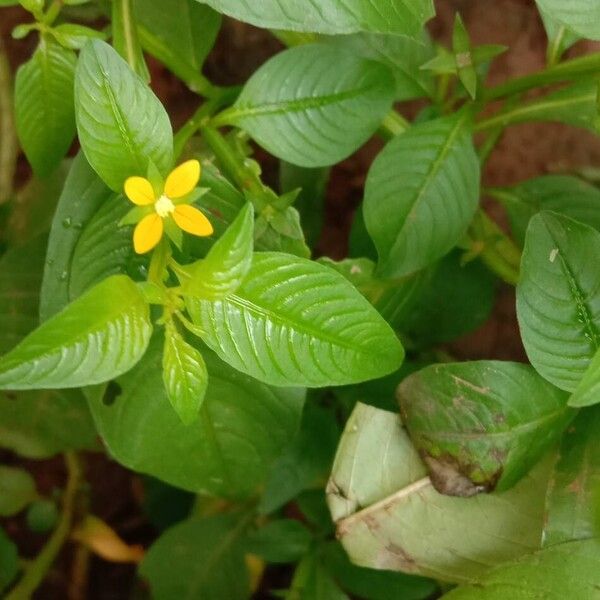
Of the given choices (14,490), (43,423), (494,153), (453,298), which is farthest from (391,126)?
(14,490)

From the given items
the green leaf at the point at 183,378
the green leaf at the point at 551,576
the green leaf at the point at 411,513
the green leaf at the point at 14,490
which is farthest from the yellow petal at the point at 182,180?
the green leaf at the point at 14,490

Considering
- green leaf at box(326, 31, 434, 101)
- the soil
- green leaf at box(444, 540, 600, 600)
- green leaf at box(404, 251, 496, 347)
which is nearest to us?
green leaf at box(444, 540, 600, 600)

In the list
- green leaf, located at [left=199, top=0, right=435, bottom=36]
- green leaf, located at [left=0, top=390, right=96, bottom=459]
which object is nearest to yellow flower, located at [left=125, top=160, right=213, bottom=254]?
green leaf, located at [left=199, top=0, right=435, bottom=36]

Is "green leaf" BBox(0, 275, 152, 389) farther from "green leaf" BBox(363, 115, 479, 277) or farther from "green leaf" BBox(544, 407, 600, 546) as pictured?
"green leaf" BBox(544, 407, 600, 546)

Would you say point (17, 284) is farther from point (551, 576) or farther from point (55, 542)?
point (551, 576)

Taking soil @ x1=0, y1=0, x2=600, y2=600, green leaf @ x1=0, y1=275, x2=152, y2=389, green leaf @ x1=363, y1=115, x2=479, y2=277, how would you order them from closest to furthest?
1. green leaf @ x1=0, y1=275, x2=152, y2=389
2. green leaf @ x1=363, y1=115, x2=479, y2=277
3. soil @ x1=0, y1=0, x2=600, y2=600

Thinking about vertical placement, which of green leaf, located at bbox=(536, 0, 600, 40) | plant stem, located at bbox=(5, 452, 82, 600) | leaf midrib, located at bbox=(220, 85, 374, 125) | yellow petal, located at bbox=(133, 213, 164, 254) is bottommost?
plant stem, located at bbox=(5, 452, 82, 600)

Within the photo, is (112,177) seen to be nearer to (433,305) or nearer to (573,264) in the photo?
(573,264)
